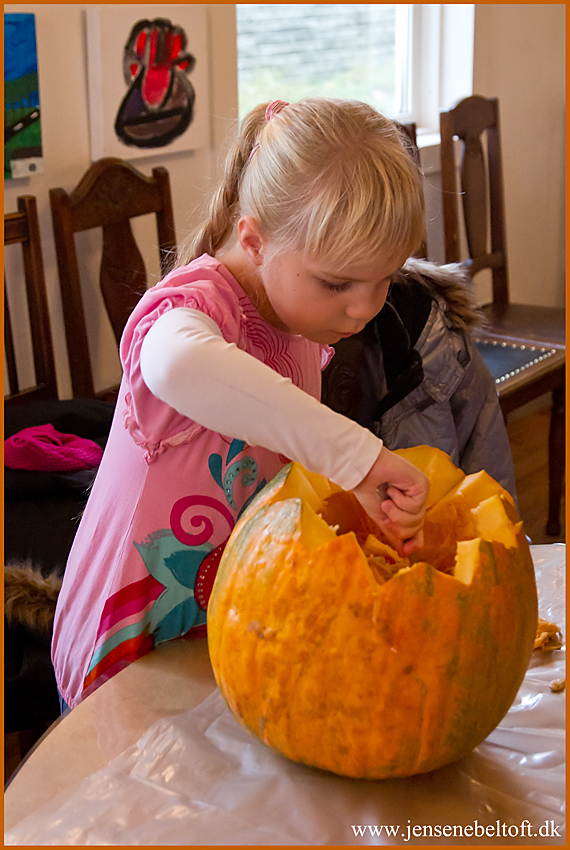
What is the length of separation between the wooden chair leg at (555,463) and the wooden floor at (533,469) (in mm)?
21

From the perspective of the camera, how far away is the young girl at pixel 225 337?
25.4 inches

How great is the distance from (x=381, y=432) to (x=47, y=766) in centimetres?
100

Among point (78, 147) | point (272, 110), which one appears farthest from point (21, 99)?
Result: point (272, 110)

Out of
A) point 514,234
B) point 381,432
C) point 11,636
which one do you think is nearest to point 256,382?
point 11,636

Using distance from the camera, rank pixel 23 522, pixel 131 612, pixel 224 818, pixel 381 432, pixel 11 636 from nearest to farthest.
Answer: pixel 224 818
pixel 131 612
pixel 11 636
pixel 23 522
pixel 381 432

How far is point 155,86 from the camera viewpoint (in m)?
1.90

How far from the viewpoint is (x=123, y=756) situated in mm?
560

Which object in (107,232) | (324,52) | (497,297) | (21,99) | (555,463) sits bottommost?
(555,463)

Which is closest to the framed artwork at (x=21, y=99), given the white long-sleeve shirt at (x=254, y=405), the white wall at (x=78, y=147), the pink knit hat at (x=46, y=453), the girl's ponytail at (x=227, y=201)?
the white wall at (x=78, y=147)

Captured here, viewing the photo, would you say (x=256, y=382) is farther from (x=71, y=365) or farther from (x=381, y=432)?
(x=71, y=365)

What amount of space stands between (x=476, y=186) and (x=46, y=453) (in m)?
1.65

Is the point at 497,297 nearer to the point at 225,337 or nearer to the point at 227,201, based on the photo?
the point at 227,201

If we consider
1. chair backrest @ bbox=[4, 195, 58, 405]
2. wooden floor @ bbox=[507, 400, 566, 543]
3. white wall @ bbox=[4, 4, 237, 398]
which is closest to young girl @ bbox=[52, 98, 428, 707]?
white wall @ bbox=[4, 4, 237, 398]

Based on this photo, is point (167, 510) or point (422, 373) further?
point (422, 373)
